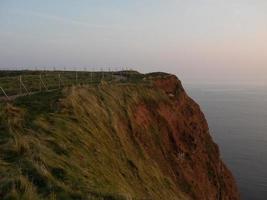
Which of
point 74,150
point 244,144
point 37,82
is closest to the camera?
point 74,150

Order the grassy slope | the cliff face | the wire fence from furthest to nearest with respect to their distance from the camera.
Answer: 1. the wire fence
2. the cliff face
3. the grassy slope

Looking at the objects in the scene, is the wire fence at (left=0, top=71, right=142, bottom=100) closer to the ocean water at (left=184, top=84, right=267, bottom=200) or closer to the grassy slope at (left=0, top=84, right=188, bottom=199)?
the grassy slope at (left=0, top=84, right=188, bottom=199)

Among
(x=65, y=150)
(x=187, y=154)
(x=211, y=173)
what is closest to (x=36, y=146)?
(x=65, y=150)

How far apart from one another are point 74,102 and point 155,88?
19194 millimetres

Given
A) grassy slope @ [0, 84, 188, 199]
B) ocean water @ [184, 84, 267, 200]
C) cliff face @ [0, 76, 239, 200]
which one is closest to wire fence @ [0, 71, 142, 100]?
cliff face @ [0, 76, 239, 200]

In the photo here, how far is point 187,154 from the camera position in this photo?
41531mm

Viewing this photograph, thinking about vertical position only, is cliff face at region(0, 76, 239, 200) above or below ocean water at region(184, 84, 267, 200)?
above

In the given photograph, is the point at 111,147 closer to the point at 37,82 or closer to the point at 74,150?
the point at 74,150

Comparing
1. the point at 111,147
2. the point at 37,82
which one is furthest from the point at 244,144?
the point at 111,147

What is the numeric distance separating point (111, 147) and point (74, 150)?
647 centimetres

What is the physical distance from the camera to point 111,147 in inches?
911

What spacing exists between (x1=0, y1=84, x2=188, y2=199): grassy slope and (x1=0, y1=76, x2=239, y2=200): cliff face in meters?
0.04

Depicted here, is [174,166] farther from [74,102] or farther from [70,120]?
[70,120]

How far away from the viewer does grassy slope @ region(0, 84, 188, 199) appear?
11.8 metres
